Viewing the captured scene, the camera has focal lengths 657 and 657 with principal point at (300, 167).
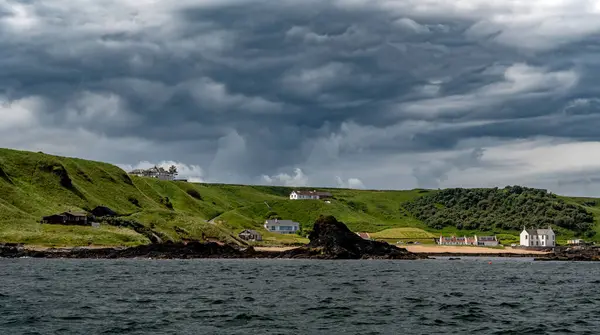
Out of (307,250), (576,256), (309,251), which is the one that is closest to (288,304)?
(309,251)

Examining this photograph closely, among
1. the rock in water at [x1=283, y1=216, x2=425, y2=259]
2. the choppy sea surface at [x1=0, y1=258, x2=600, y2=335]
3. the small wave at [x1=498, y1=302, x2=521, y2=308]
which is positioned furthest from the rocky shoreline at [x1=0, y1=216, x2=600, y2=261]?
the small wave at [x1=498, y1=302, x2=521, y2=308]

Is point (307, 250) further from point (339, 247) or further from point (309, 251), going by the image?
point (339, 247)

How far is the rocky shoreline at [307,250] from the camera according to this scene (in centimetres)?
14362

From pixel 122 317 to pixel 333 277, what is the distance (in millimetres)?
46108

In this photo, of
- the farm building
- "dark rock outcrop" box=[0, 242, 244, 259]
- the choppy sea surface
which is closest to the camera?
the choppy sea surface

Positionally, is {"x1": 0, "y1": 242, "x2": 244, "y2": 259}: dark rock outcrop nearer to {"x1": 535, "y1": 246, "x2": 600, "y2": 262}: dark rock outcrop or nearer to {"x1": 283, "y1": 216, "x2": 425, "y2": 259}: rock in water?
{"x1": 283, "y1": 216, "x2": 425, "y2": 259}: rock in water

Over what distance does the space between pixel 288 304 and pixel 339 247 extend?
97.9m

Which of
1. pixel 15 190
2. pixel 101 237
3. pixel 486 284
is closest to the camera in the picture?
pixel 486 284

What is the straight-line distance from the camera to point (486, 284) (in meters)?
82.4

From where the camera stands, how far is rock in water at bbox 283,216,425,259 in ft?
506

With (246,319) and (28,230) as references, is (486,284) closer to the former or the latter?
(246,319)

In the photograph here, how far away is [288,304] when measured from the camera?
5700cm

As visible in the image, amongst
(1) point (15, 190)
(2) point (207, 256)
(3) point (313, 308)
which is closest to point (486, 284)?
(3) point (313, 308)

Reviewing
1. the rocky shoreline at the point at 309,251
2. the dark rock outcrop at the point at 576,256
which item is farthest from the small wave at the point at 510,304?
the dark rock outcrop at the point at 576,256
